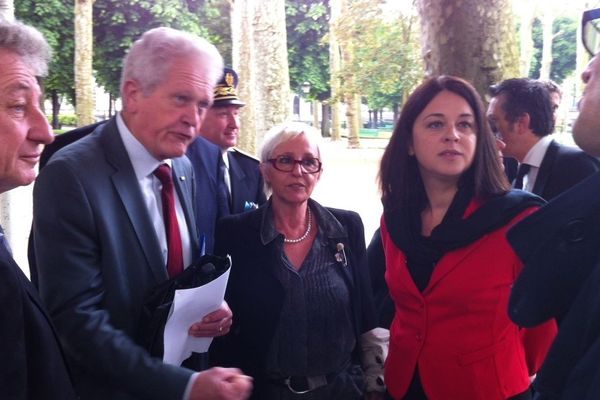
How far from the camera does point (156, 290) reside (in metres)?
1.85

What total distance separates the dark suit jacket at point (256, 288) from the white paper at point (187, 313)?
0.32 meters

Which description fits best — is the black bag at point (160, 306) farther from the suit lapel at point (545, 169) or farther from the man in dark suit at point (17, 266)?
the suit lapel at point (545, 169)

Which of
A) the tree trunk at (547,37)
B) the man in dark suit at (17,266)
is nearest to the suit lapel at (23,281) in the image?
the man in dark suit at (17,266)

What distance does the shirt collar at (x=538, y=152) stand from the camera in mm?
3705

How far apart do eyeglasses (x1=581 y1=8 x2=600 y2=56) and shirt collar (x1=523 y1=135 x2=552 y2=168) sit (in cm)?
202

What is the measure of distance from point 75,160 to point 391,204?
1.32m

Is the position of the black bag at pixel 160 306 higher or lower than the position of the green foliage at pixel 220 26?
lower

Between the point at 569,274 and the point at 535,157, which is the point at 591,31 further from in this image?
the point at 535,157

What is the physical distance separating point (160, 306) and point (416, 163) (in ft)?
4.33

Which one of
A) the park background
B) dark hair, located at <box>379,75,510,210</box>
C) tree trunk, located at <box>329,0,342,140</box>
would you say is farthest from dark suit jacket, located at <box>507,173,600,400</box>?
tree trunk, located at <box>329,0,342,140</box>

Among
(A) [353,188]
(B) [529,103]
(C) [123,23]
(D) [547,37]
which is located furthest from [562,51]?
(B) [529,103]

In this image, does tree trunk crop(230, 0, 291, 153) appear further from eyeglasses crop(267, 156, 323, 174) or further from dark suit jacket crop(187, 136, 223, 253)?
eyeglasses crop(267, 156, 323, 174)

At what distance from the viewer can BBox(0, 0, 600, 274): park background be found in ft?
13.4

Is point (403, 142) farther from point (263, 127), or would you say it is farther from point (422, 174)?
point (263, 127)
